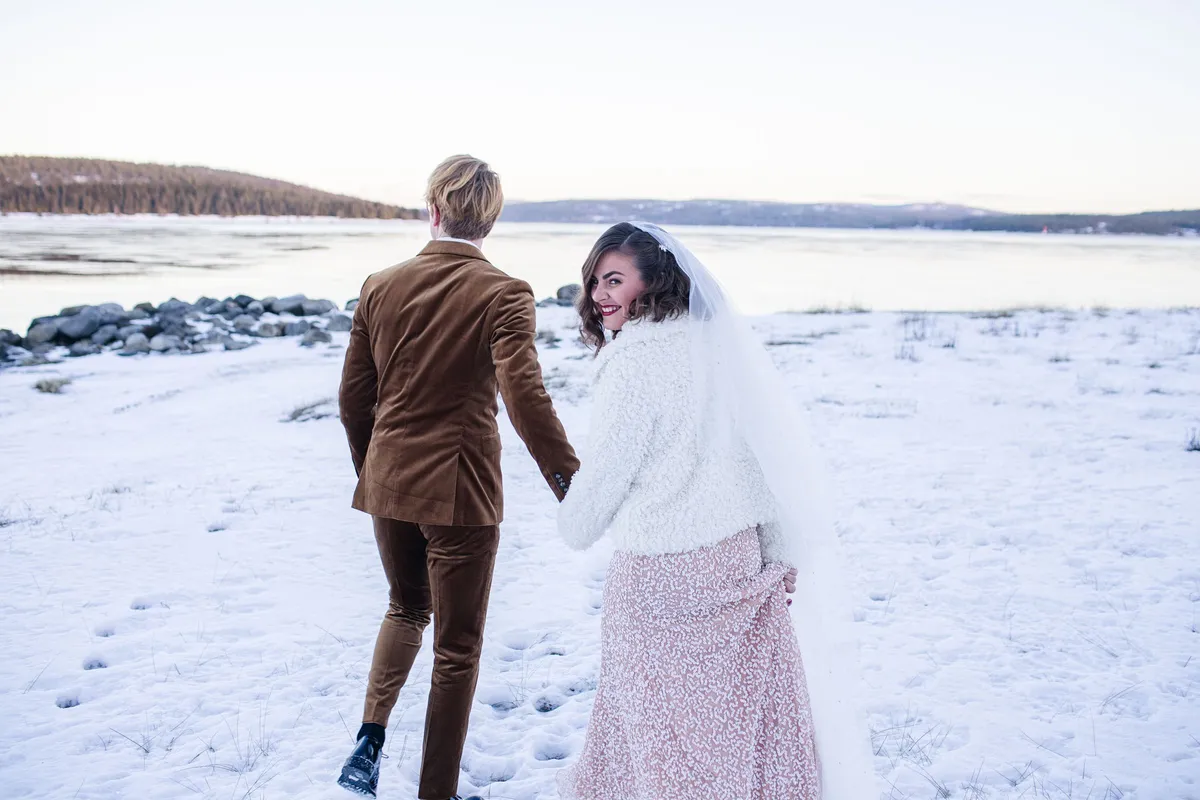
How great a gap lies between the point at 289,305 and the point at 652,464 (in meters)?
20.2

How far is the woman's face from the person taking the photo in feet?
7.52

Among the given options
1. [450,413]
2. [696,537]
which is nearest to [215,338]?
[450,413]

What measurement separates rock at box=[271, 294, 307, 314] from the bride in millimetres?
19739

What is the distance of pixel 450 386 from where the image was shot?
8.05ft

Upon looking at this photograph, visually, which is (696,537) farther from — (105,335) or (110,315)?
(110,315)

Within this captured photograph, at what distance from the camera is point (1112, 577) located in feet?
15.9

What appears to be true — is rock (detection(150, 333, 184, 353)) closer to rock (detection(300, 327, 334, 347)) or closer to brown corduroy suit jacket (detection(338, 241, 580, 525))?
rock (detection(300, 327, 334, 347))

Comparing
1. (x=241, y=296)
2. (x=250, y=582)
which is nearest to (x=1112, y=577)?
(x=250, y=582)

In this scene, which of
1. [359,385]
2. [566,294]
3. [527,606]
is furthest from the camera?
[566,294]

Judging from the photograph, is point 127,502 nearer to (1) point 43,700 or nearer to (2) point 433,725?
(1) point 43,700

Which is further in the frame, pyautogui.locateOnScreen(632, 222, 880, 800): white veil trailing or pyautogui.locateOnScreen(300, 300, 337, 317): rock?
pyautogui.locateOnScreen(300, 300, 337, 317): rock

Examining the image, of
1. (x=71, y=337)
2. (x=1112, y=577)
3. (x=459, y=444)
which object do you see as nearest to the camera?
(x=459, y=444)

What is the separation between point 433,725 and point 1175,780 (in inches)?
A: 110

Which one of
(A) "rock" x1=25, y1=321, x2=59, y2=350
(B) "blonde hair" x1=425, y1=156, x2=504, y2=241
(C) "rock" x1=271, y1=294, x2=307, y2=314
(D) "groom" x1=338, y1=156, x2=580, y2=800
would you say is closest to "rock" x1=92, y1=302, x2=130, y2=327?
(A) "rock" x1=25, y1=321, x2=59, y2=350
